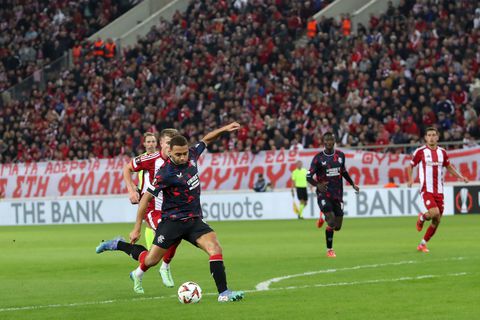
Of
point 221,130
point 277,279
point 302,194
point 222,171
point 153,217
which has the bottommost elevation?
point 277,279

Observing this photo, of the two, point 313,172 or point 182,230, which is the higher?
point 313,172

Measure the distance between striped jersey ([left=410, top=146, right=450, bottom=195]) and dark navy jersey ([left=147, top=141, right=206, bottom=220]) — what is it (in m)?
8.67

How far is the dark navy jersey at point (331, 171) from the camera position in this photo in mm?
20062

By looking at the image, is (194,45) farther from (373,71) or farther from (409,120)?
(409,120)

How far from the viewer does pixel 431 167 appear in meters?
20.2

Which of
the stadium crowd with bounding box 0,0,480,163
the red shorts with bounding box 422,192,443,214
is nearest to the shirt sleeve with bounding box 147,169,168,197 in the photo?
the red shorts with bounding box 422,192,443,214

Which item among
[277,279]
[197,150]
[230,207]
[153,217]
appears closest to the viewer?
[197,150]

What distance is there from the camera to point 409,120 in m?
35.1

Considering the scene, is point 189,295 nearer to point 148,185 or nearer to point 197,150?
point 197,150

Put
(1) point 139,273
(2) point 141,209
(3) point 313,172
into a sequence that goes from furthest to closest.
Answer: (3) point 313,172, (1) point 139,273, (2) point 141,209

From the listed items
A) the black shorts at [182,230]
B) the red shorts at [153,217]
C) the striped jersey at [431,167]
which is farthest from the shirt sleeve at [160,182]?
the striped jersey at [431,167]

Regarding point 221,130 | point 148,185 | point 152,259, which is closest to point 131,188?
point 148,185

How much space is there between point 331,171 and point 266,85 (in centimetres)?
2096

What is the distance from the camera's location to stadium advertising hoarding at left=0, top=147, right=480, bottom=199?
35250 millimetres
